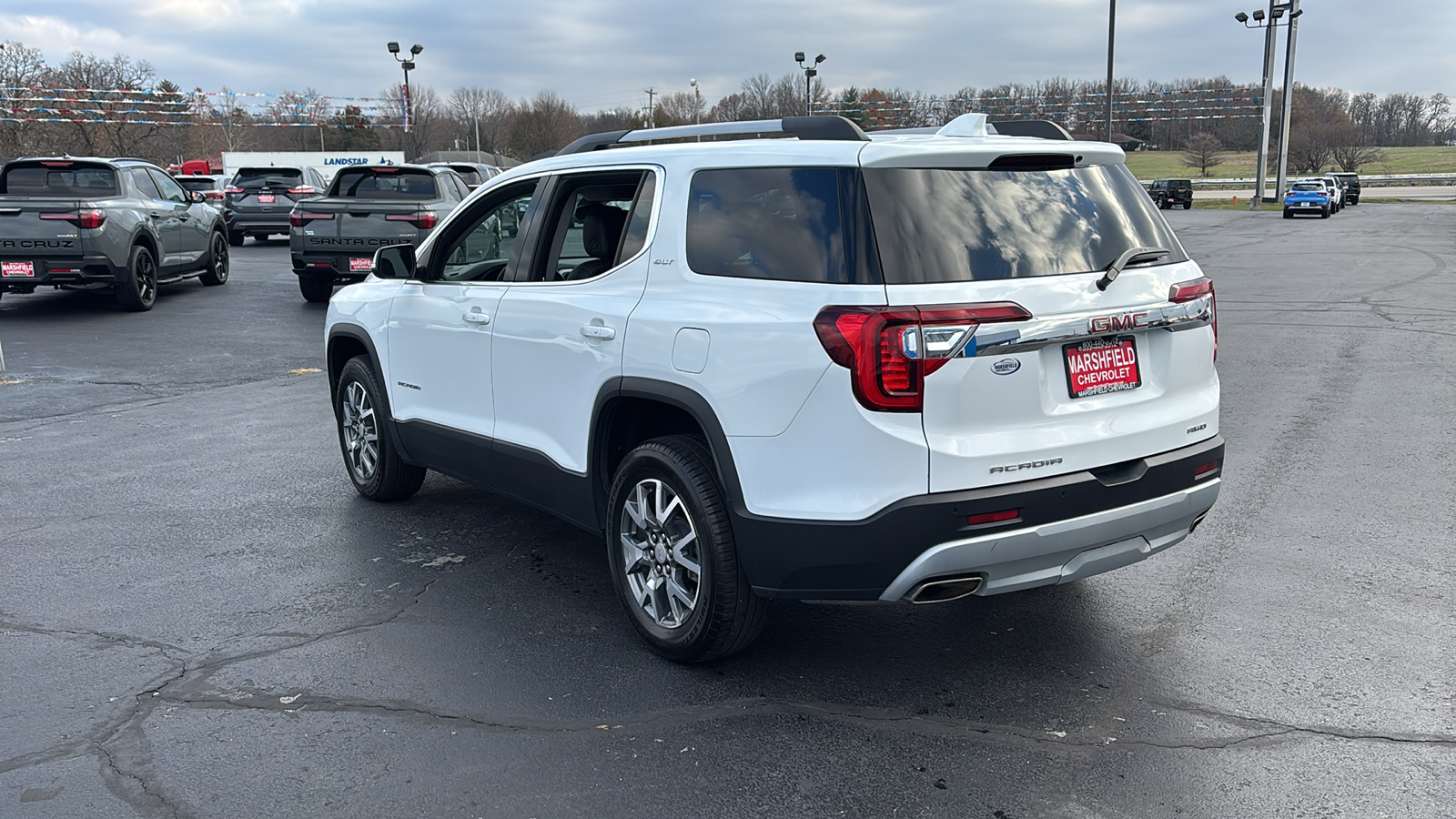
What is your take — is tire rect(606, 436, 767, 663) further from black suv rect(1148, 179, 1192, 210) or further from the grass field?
the grass field

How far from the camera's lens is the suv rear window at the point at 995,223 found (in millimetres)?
3523

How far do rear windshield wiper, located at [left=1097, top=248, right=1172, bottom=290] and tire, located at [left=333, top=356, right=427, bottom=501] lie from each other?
3792 mm

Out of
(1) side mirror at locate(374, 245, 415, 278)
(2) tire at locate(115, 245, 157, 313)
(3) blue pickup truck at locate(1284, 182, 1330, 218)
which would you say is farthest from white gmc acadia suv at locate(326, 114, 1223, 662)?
(3) blue pickup truck at locate(1284, 182, 1330, 218)

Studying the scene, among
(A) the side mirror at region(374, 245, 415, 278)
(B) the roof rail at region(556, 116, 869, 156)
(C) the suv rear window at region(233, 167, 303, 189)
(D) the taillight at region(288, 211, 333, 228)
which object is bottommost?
(A) the side mirror at region(374, 245, 415, 278)

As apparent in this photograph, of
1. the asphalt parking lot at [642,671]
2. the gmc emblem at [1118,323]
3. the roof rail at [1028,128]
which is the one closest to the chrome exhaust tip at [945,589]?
the asphalt parking lot at [642,671]

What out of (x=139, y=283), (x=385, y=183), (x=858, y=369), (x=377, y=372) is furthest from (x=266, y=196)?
(x=858, y=369)

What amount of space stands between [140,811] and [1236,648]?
370 cm

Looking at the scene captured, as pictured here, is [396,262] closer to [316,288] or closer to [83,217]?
[83,217]

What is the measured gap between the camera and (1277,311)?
579 inches

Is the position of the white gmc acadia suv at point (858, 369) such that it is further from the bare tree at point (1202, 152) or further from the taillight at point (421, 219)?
the bare tree at point (1202, 152)

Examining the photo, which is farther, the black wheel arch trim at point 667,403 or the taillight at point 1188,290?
the taillight at point 1188,290

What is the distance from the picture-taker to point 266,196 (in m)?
26.4

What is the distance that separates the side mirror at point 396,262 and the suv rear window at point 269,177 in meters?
22.0

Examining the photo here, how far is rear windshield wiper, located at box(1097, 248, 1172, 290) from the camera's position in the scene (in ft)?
12.3
